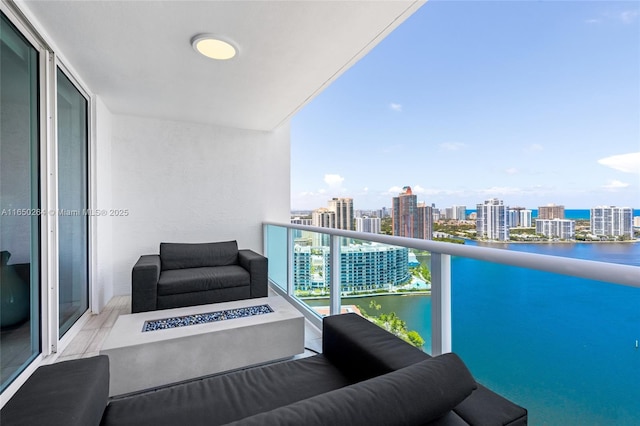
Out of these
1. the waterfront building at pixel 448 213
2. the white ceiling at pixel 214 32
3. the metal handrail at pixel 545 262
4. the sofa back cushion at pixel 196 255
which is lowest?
the sofa back cushion at pixel 196 255

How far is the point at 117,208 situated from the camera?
12.6ft

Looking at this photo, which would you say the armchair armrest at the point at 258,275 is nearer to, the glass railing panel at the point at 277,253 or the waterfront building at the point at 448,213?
the glass railing panel at the point at 277,253

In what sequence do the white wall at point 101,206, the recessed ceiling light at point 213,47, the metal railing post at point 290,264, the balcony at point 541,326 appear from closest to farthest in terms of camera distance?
the balcony at point 541,326, the recessed ceiling light at point 213,47, the white wall at point 101,206, the metal railing post at point 290,264

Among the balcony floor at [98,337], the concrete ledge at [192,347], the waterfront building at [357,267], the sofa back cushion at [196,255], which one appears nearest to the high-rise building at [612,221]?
the waterfront building at [357,267]

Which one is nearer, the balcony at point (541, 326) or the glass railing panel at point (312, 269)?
the balcony at point (541, 326)

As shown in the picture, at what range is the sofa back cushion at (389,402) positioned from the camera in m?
0.54

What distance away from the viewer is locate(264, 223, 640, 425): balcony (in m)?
0.87

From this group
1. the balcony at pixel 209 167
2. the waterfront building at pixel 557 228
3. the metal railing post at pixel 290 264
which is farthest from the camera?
the metal railing post at pixel 290 264

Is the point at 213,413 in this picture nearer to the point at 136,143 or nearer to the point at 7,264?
the point at 7,264

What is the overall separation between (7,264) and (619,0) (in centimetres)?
621

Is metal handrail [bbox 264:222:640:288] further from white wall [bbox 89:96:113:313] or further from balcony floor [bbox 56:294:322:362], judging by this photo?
white wall [bbox 89:96:113:313]

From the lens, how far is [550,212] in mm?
1839

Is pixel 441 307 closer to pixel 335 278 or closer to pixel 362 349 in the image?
pixel 362 349

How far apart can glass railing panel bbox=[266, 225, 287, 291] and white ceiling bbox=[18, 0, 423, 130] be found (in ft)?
5.81
